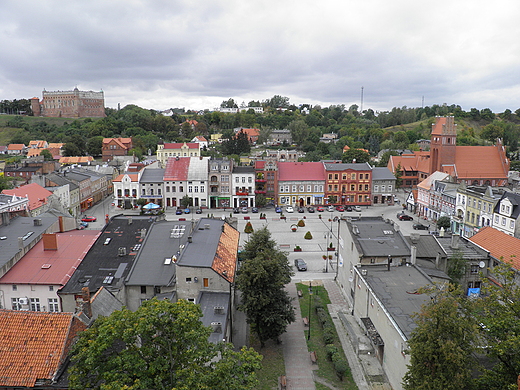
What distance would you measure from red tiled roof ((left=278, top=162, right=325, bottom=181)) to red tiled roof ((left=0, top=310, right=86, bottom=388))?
61.4 m

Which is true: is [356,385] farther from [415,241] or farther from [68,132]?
[68,132]

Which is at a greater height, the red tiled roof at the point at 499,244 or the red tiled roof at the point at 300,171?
the red tiled roof at the point at 300,171

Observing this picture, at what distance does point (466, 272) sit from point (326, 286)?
41.6ft

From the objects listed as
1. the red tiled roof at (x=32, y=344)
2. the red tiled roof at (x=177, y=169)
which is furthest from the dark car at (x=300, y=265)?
the red tiled roof at (x=177, y=169)

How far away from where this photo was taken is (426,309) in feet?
58.8

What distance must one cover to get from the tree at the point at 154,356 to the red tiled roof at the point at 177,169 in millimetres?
60316

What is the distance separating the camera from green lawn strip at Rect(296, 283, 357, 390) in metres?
25.6

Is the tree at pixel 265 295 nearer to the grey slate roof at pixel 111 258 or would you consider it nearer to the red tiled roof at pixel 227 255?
the red tiled roof at pixel 227 255

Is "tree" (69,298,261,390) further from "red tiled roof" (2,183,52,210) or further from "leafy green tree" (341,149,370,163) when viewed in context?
"leafy green tree" (341,149,370,163)

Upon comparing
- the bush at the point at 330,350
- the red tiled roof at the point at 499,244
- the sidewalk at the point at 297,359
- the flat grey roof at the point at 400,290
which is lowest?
the sidewalk at the point at 297,359

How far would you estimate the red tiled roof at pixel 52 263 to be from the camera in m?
29.9

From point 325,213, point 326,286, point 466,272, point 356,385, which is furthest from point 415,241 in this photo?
point 325,213

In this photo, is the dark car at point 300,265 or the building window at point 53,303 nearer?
the building window at point 53,303

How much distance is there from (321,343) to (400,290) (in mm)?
7190
